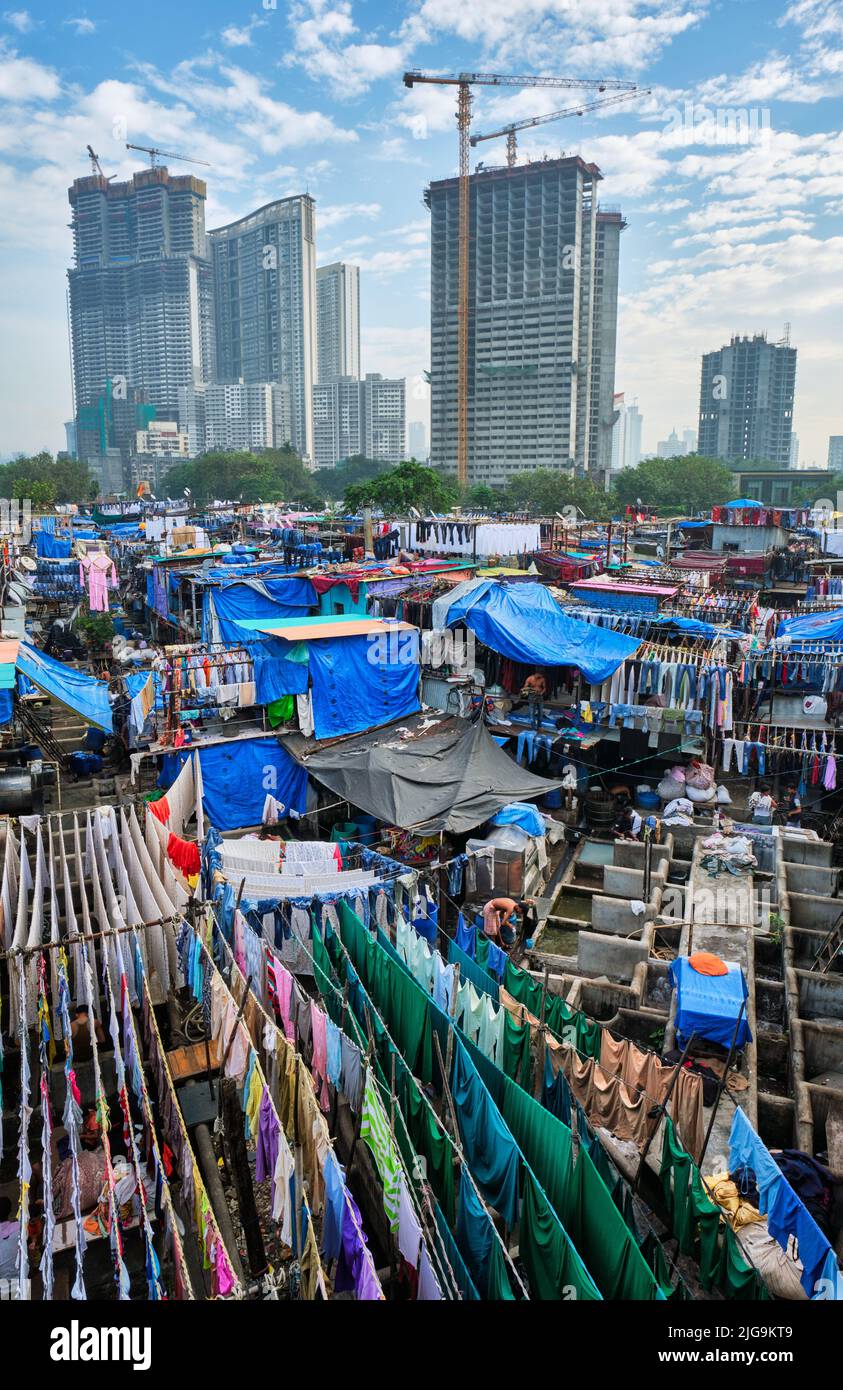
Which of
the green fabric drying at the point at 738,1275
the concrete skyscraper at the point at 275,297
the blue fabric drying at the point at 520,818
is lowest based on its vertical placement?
the green fabric drying at the point at 738,1275

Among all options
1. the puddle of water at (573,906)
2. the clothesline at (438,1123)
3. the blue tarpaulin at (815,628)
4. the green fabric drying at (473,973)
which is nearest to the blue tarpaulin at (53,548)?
the puddle of water at (573,906)

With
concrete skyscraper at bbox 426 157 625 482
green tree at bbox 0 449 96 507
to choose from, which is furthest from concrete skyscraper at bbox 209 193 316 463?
green tree at bbox 0 449 96 507

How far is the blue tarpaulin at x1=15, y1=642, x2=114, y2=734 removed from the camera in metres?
15.6

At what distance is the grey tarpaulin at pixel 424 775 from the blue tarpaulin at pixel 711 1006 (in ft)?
14.4

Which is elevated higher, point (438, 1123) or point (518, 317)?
point (518, 317)

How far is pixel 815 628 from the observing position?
65.9 ft

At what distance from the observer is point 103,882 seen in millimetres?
10477

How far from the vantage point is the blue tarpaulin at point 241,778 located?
669 inches

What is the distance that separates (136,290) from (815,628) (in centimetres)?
19367

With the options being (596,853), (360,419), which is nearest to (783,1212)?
(596,853)

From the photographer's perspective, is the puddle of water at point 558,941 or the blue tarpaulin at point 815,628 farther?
the blue tarpaulin at point 815,628

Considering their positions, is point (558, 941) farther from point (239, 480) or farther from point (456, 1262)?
point (239, 480)

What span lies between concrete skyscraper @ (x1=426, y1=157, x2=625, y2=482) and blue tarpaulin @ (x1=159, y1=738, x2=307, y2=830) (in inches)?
4364

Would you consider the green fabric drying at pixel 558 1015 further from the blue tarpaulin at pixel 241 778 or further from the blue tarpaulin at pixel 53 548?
the blue tarpaulin at pixel 53 548
